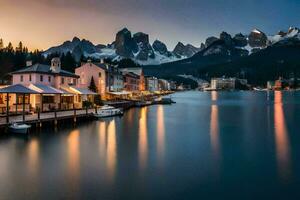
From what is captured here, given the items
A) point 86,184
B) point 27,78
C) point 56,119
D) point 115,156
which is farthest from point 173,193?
point 27,78

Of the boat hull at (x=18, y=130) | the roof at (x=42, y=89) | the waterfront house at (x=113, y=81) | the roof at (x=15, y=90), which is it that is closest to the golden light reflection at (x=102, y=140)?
the boat hull at (x=18, y=130)

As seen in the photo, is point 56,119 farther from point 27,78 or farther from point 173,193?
point 173,193

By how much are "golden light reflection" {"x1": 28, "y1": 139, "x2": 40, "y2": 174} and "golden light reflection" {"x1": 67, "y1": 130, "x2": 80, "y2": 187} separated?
9.01ft

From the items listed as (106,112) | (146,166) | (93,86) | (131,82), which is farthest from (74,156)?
(131,82)

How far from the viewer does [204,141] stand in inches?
1745

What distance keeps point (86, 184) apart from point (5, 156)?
1235 centimetres

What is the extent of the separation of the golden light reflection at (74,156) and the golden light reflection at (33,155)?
108 inches

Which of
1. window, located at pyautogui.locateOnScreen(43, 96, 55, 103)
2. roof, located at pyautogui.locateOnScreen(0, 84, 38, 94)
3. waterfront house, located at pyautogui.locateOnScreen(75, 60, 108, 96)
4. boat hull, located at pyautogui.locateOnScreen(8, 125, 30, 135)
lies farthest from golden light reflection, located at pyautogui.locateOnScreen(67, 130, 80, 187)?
waterfront house, located at pyautogui.locateOnScreen(75, 60, 108, 96)

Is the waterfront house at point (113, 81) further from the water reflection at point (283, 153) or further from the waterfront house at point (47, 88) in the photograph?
the water reflection at point (283, 153)

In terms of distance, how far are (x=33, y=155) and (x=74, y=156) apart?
3814 millimetres

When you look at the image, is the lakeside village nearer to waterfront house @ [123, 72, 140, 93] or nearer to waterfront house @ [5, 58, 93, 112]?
waterfront house @ [5, 58, 93, 112]

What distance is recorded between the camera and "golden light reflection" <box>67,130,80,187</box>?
2522 cm

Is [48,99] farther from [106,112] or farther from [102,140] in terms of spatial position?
[102,140]

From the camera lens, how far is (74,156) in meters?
32.8
